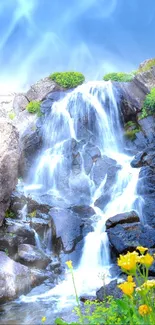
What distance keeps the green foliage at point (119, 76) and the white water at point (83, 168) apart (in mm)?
1559

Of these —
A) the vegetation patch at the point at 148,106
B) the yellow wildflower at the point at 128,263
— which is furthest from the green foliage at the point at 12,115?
the yellow wildflower at the point at 128,263

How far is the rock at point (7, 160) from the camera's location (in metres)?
10.3

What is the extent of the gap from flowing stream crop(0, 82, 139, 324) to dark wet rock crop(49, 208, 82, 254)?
41 cm

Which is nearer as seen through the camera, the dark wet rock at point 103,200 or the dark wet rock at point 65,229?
the dark wet rock at point 65,229

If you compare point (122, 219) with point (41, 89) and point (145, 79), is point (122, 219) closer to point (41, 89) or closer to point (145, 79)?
point (145, 79)

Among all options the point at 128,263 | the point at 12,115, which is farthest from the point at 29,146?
the point at 128,263

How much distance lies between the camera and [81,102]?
728 inches

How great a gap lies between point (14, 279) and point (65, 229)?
122 inches

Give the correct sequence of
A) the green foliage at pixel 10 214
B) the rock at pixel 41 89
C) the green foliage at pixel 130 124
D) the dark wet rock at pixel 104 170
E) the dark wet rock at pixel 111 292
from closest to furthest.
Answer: the dark wet rock at pixel 111 292 → the green foliage at pixel 10 214 → the dark wet rock at pixel 104 170 → the green foliage at pixel 130 124 → the rock at pixel 41 89

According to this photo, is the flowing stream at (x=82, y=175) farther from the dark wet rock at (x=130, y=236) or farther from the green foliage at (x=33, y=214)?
the green foliage at (x=33, y=214)

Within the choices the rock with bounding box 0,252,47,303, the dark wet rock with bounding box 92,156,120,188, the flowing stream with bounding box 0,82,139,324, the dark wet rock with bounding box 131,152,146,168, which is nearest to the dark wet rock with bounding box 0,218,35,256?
the rock with bounding box 0,252,47,303

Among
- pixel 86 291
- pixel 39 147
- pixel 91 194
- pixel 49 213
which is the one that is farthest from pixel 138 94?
pixel 86 291

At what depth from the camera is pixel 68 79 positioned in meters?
20.4

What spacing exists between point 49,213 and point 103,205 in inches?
85.7
